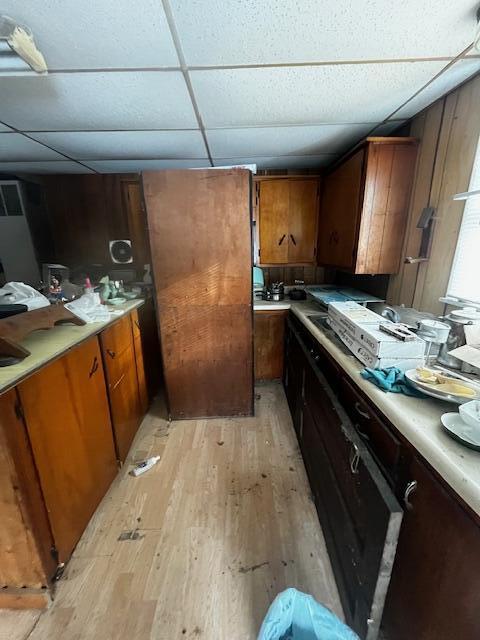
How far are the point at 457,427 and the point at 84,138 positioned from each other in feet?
8.06

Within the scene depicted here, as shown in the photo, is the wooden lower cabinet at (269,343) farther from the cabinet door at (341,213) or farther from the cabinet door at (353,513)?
the cabinet door at (353,513)

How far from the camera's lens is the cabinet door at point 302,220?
2.36m

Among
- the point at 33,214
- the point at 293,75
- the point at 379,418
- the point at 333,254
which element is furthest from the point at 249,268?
the point at 33,214

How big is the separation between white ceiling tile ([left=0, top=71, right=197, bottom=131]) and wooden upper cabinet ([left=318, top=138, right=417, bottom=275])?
1.11 m

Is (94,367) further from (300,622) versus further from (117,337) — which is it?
(300,622)

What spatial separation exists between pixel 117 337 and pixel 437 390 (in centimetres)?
164

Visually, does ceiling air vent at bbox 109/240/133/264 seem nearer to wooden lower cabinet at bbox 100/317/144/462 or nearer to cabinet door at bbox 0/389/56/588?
wooden lower cabinet at bbox 100/317/144/462

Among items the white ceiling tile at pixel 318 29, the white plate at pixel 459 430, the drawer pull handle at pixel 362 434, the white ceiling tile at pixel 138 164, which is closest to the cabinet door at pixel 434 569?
the white plate at pixel 459 430

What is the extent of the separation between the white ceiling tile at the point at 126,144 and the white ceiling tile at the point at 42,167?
0.95 feet

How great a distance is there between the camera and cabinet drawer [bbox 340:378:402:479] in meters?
0.76

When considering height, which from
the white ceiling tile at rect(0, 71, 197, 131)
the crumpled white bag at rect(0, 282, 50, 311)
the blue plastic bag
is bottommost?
the blue plastic bag

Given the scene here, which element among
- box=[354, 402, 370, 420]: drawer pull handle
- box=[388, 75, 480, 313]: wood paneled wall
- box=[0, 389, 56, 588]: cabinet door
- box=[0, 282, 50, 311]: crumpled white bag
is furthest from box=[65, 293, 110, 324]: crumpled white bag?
box=[388, 75, 480, 313]: wood paneled wall

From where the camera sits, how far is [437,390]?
2.56 ft

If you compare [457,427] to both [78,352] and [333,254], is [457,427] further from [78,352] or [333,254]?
[333,254]
